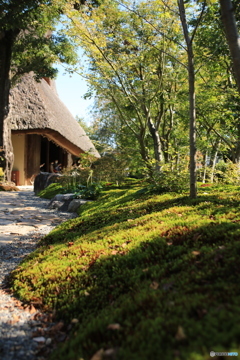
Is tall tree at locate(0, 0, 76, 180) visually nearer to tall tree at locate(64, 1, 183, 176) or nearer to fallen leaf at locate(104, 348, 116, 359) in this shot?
tall tree at locate(64, 1, 183, 176)

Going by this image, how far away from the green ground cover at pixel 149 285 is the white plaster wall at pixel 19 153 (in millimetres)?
14111

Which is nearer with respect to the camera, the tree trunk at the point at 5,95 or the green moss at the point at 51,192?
the green moss at the point at 51,192

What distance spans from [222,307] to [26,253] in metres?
3.09

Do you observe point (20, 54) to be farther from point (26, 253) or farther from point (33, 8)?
point (26, 253)

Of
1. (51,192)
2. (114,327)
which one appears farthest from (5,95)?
(114,327)

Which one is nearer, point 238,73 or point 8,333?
point 8,333

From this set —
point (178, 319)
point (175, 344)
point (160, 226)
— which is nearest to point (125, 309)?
point (178, 319)

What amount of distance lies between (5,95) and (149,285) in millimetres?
12599

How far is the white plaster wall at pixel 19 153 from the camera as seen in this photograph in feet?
56.4

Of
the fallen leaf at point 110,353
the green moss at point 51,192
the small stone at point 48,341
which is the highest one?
the green moss at point 51,192

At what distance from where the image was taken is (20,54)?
13.1 meters

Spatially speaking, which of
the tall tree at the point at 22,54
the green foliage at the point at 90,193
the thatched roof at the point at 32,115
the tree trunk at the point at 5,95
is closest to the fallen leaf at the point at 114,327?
the green foliage at the point at 90,193

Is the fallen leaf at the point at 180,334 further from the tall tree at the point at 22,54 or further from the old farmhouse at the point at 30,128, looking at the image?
the old farmhouse at the point at 30,128

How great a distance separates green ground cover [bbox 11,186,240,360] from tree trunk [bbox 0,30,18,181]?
10021 millimetres
